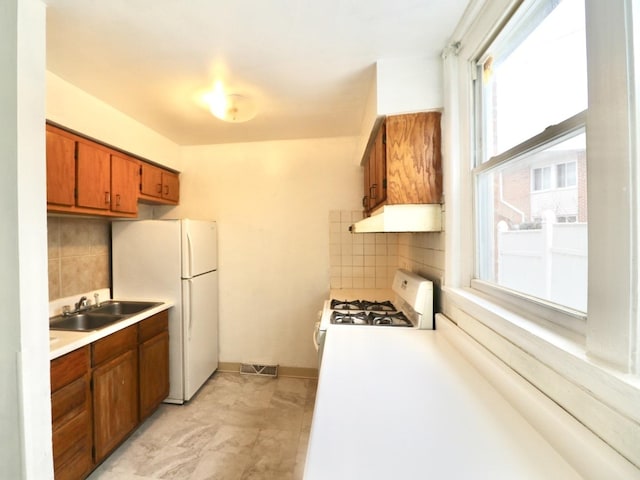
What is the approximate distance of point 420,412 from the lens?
86cm

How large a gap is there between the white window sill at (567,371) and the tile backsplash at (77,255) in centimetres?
275

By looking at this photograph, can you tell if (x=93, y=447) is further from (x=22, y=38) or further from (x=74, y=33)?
(x=74, y=33)

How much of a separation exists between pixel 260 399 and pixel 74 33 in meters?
2.76

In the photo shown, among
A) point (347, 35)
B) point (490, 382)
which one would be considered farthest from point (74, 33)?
point (490, 382)

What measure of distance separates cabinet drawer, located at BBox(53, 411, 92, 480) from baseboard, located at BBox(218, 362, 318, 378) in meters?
1.36

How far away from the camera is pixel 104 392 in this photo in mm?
1727

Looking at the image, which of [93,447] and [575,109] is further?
[93,447]

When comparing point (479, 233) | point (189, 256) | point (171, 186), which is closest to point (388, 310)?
point (479, 233)

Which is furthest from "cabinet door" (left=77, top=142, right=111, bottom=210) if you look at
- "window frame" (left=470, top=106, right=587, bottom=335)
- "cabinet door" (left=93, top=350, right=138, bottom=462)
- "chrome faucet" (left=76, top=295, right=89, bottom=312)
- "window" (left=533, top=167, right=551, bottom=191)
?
"window" (left=533, top=167, right=551, bottom=191)

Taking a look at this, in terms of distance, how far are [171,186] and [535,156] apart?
298cm

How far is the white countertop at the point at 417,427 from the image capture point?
2.12 ft

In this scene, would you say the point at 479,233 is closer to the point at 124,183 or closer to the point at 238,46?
the point at 238,46

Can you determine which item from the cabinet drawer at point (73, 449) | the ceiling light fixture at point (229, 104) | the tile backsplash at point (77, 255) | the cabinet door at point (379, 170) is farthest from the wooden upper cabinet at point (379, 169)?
the tile backsplash at point (77, 255)

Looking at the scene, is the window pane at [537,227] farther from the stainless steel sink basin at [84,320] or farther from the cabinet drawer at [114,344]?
the stainless steel sink basin at [84,320]
